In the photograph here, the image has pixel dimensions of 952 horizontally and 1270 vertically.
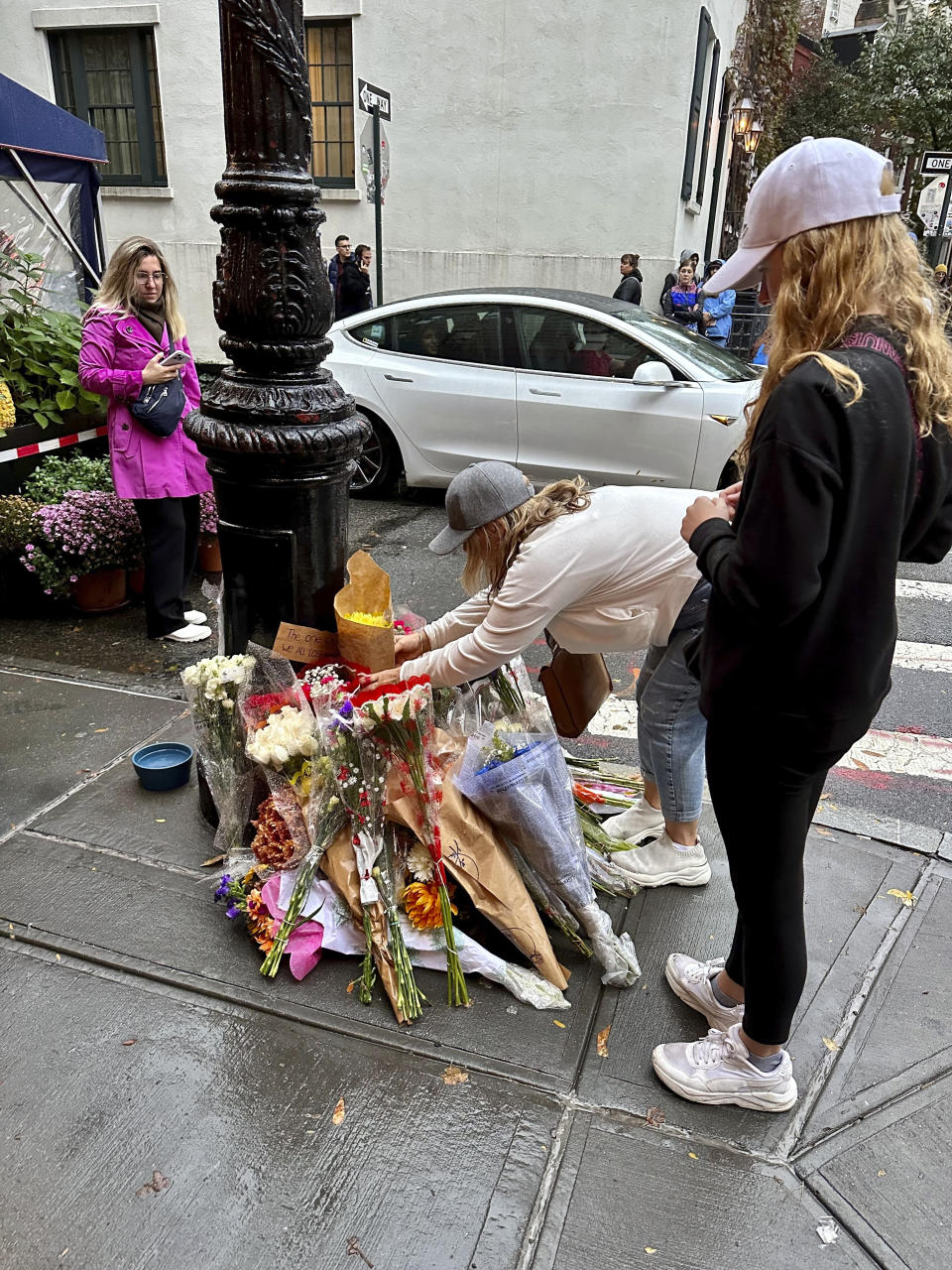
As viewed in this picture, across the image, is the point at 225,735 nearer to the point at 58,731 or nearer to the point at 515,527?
the point at 515,527

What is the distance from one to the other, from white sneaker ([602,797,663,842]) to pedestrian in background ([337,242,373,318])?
10792 mm

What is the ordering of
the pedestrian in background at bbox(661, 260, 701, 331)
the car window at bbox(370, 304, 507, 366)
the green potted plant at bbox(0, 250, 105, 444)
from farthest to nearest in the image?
the pedestrian in background at bbox(661, 260, 701, 331) < the car window at bbox(370, 304, 507, 366) < the green potted plant at bbox(0, 250, 105, 444)

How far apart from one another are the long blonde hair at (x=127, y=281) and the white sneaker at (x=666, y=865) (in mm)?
3486

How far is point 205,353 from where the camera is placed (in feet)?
52.0

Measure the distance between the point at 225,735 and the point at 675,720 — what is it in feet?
4.47

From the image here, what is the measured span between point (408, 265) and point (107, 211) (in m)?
5.32

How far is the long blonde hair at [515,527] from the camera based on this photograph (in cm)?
260

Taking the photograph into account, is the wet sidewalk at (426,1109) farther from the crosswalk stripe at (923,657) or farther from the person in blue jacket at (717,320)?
the person in blue jacket at (717,320)

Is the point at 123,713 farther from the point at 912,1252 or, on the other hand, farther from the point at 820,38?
the point at 820,38

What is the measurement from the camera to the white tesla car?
7.00 meters

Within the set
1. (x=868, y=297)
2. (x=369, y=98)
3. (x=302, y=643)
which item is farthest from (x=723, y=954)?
(x=369, y=98)

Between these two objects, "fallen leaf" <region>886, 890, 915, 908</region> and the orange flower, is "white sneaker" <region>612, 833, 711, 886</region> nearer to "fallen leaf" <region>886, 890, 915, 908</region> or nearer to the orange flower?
"fallen leaf" <region>886, 890, 915, 908</region>

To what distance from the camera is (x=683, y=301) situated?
12.8 metres

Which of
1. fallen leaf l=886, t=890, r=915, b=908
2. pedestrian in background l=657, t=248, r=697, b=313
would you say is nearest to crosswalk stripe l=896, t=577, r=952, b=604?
fallen leaf l=886, t=890, r=915, b=908
